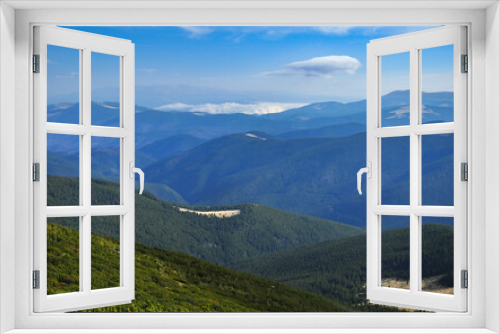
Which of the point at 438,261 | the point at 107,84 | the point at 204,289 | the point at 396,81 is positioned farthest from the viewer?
the point at 204,289

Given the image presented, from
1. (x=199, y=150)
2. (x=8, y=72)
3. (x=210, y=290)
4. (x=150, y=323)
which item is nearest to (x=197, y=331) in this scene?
(x=150, y=323)

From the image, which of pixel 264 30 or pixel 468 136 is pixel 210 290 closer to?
pixel 264 30

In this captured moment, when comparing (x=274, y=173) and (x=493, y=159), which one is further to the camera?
(x=274, y=173)

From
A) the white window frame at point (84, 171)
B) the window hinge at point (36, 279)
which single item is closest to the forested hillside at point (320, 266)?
the white window frame at point (84, 171)

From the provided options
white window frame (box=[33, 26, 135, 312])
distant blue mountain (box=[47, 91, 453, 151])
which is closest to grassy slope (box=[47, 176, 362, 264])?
distant blue mountain (box=[47, 91, 453, 151])

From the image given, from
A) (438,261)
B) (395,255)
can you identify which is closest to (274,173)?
(395,255)

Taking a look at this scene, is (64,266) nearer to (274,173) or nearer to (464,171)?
(464,171)

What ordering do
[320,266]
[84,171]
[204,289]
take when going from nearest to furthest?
[84,171]
[204,289]
[320,266]
